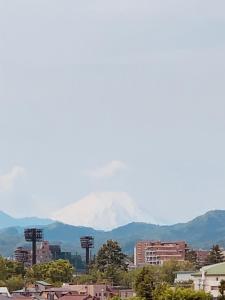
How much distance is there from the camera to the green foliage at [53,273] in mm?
110600

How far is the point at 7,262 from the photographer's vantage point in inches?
4584

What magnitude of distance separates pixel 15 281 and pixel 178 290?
3812cm

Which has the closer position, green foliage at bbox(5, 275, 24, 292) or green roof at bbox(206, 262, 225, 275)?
green roof at bbox(206, 262, 225, 275)

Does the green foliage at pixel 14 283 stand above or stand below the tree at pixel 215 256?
A: below

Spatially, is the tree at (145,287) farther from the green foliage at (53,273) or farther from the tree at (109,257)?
the tree at (109,257)

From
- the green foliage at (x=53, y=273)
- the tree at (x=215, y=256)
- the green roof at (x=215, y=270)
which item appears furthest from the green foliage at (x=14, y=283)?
the green roof at (x=215, y=270)

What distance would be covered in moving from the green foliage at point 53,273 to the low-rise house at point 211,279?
30.6 meters

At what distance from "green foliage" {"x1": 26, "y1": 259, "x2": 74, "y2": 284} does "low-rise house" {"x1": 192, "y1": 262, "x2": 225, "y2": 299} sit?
30618mm

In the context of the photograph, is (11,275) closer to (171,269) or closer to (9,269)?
(9,269)

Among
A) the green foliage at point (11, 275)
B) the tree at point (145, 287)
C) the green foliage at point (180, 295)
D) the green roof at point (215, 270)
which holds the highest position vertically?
the green foliage at point (11, 275)

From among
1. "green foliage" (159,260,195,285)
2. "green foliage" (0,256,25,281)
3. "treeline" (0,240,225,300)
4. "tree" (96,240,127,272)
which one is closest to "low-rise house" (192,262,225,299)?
"treeline" (0,240,225,300)

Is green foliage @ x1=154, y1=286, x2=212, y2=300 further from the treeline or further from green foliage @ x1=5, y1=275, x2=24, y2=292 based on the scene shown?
green foliage @ x1=5, y1=275, x2=24, y2=292

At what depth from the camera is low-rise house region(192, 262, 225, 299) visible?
78062 mm

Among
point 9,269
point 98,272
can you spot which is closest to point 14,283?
point 9,269
